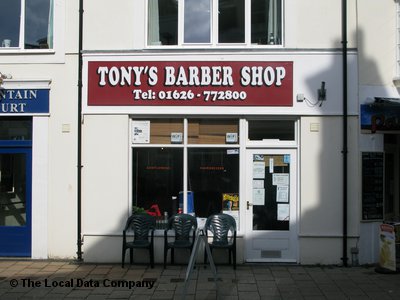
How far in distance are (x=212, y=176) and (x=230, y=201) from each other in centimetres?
57

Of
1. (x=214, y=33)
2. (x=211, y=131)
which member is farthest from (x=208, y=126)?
(x=214, y=33)

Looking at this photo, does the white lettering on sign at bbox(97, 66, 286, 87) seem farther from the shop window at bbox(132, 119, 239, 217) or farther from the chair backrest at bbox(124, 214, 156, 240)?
the chair backrest at bbox(124, 214, 156, 240)

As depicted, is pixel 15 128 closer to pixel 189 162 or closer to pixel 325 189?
pixel 189 162

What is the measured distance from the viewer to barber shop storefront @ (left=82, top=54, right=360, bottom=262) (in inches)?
352

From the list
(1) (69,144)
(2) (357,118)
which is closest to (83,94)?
(1) (69,144)

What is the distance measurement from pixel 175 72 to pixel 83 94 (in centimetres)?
174

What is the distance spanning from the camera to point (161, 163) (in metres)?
9.19

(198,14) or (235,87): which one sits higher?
(198,14)

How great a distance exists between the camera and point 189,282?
757cm

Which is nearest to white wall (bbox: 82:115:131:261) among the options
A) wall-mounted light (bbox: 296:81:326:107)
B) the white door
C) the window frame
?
the window frame

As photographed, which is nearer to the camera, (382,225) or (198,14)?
(382,225)

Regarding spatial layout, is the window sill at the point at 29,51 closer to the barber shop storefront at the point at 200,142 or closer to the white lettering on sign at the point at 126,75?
the barber shop storefront at the point at 200,142

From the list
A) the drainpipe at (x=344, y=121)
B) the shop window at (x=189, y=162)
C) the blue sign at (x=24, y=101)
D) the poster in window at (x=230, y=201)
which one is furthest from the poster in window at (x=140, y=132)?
the drainpipe at (x=344, y=121)

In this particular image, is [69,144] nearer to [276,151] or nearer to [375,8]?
[276,151]
